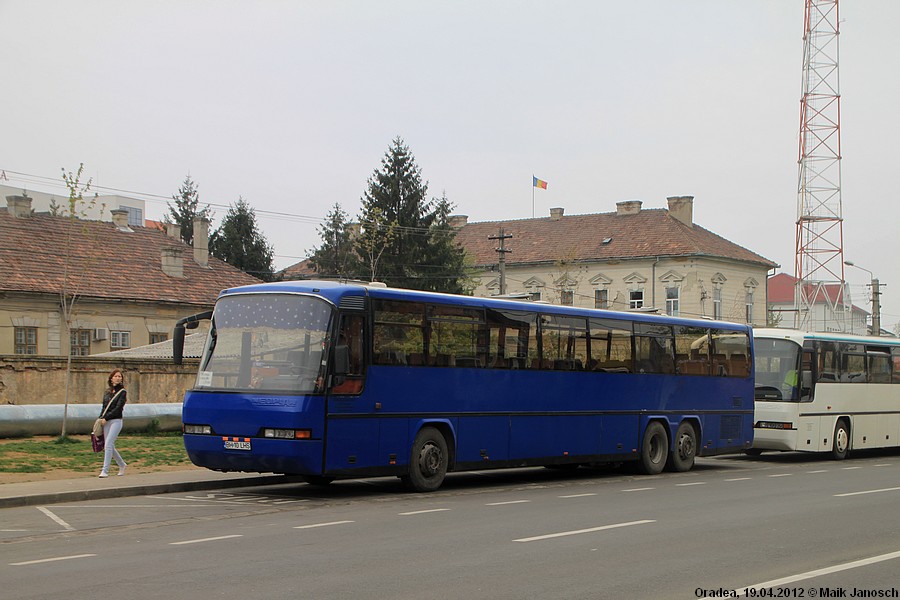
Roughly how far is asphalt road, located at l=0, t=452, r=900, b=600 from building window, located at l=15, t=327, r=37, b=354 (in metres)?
Answer: 26.6

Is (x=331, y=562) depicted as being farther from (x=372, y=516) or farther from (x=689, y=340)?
(x=689, y=340)

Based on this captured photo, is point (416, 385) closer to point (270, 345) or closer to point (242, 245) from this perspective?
point (270, 345)

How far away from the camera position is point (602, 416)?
22000 mm

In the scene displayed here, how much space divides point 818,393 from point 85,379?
1837 cm

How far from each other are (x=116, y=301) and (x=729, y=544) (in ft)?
121

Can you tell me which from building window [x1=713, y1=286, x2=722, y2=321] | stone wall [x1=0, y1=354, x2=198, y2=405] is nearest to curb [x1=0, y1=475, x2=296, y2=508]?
stone wall [x1=0, y1=354, x2=198, y2=405]

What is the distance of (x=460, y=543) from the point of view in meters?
12.1

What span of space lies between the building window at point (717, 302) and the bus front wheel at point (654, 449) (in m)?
56.8

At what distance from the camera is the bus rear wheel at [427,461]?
18.1 meters

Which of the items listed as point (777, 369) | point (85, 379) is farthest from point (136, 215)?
point (777, 369)

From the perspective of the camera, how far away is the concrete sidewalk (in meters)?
16.3

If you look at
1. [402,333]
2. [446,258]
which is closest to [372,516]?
[402,333]

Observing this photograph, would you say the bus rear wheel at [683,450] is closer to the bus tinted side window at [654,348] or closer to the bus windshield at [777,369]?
the bus tinted side window at [654,348]

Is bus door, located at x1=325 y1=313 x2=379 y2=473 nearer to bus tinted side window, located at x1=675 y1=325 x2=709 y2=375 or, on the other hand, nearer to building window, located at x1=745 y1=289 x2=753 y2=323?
bus tinted side window, located at x1=675 y1=325 x2=709 y2=375
